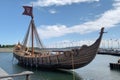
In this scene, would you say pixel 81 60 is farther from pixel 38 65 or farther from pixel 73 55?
pixel 38 65

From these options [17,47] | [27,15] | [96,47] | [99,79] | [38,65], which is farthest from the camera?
[17,47]

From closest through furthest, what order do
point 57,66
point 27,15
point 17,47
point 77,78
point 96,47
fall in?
point 77,78 → point 96,47 → point 57,66 → point 27,15 → point 17,47

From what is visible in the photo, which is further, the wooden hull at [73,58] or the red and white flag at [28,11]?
the red and white flag at [28,11]

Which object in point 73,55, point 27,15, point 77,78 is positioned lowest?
point 77,78

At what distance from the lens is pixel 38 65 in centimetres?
4262

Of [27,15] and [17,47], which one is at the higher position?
[27,15]

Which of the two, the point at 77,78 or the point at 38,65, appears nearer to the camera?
the point at 77,78

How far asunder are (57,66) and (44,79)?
792cm

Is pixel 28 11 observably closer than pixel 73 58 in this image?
No

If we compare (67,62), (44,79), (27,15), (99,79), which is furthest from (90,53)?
(27,15)

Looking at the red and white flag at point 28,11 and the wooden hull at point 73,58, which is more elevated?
the red and white flag at point 28,11

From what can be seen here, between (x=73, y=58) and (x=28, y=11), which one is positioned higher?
(x=28, y=11)

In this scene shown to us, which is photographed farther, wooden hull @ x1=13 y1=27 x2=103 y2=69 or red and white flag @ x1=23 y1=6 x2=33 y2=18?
red and white flag @ x1=23 y1=6 x2=33 y2=18

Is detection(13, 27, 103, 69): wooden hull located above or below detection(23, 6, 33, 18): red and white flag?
below
